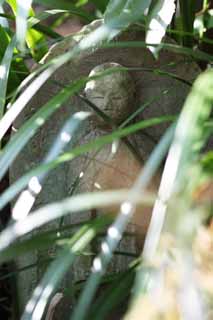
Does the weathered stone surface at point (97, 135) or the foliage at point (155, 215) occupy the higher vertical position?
the foliage at point (155, 215)

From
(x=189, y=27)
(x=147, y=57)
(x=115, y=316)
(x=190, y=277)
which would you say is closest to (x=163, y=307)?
(x=190, y=277)

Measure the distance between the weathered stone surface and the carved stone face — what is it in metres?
0.05

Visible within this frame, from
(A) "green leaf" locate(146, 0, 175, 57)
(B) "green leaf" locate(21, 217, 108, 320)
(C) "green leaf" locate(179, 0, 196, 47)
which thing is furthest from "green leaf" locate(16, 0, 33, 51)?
(C) "green leaf" locate(179, 0, 196, 47)

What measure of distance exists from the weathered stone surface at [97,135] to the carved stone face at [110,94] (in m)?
0.05

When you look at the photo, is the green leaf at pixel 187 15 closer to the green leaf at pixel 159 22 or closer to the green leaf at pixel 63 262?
the green leaf at pixel 159 22

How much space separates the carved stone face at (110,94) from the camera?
1191 mm

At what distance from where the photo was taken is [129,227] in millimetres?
1207

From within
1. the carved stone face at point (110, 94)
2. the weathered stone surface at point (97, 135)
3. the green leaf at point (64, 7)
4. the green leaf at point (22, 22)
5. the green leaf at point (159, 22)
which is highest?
the green leaf at point (22, 22)

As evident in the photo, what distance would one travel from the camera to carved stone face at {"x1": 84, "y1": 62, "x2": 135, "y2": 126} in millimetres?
1191

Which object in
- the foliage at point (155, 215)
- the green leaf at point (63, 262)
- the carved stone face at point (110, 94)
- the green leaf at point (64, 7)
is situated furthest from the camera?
the green leaf at point (64, 7)

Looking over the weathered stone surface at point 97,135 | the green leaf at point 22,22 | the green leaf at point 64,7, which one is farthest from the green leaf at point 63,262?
the green leaf at point 64,7

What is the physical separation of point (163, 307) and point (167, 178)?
0.59 ft

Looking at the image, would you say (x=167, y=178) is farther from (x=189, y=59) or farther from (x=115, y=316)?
(x=189, y=59)

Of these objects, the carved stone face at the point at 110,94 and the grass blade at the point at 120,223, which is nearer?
the grass blade at the point at 120,223
